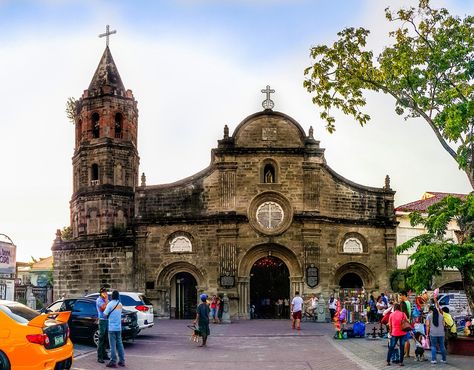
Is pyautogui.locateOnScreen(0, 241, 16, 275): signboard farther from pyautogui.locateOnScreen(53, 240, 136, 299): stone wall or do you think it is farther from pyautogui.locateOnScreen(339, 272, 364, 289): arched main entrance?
pyautogui.locateOnScreen(339, 272, 364, 289): arched main entrance

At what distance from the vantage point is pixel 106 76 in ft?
122

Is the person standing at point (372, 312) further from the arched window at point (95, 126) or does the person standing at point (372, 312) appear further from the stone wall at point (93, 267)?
the arched window at point (95, 126)

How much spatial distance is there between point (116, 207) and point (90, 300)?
51.9ft

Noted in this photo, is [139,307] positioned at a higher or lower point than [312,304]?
higher

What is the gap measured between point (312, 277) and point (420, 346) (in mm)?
16203

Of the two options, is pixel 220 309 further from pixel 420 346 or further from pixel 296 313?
pixel 420 346

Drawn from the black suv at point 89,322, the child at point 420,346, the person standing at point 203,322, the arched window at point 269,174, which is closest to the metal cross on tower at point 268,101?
the arched window at point 269,174

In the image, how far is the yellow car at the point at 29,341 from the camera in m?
11.1

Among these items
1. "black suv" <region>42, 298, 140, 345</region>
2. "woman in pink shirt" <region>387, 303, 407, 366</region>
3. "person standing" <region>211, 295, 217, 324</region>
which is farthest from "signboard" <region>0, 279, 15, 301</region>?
"person standing" <region>211, 295, 217, 324</region>

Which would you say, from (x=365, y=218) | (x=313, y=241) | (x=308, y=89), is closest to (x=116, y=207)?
(x=313, y=241)

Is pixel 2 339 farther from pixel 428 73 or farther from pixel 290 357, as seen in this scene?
pixel 428 73

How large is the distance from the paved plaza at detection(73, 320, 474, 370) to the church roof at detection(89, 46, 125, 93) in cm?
1598

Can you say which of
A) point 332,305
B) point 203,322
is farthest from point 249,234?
point 203,322

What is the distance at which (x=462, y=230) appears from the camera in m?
18.2
